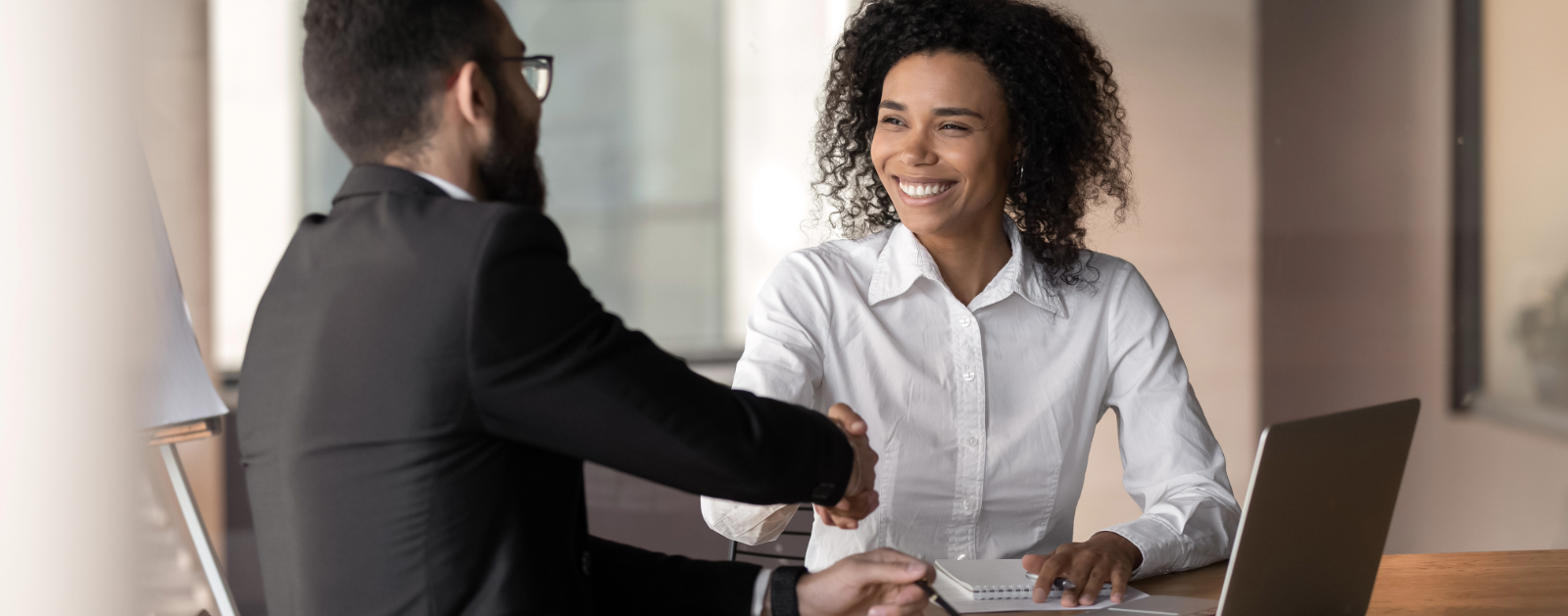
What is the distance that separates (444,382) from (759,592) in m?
0.48

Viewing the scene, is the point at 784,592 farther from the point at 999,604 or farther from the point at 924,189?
the point at 924,189

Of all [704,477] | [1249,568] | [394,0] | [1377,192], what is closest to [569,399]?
[704,477]

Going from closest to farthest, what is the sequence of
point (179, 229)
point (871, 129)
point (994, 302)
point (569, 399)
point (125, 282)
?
1. point (569, 399)
2. point (125, 282)
3. point (994, 302)
4. point (871, 129)
5. point (179, 229)

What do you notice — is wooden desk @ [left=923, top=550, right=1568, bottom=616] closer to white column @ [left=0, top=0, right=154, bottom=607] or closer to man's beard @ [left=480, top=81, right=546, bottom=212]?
man's beard @ [left=480, top=81, right=546, bottom=212]

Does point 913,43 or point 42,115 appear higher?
point 913,43

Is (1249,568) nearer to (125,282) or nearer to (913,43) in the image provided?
(913,43)

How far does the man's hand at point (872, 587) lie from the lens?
3.67 feet

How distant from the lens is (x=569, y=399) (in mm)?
909

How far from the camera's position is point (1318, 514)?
3.74 ft

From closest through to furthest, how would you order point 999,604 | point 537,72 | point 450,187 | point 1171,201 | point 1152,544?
point 450,187, point 537,72, point 999,604, point 1152,544, point 1171,201

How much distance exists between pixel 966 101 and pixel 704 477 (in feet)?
3.68

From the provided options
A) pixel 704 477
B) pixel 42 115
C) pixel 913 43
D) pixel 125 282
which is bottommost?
pixel 704 477

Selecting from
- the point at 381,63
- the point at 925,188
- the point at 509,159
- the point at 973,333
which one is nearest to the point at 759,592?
the point at 509,159

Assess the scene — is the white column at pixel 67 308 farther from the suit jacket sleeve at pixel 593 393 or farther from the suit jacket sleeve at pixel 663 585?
the suit jacket sleeve at pixel 593 393
